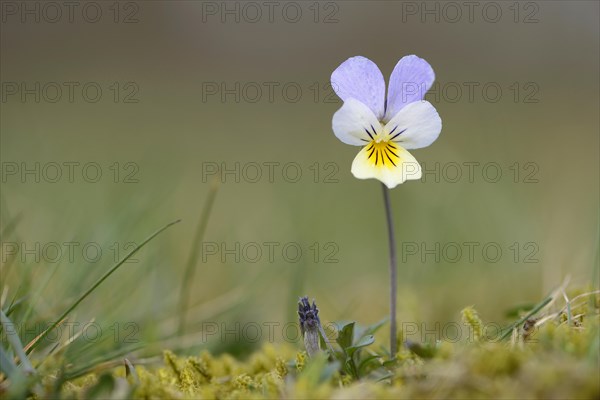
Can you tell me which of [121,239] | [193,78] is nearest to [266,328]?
[121,239]

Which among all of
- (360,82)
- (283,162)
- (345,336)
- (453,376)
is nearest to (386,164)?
(360,82)

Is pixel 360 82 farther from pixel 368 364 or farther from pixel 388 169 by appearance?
pixel 368 364

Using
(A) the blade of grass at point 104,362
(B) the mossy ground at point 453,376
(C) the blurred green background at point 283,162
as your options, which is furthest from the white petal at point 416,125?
(A) the blade of grass at point 104,362

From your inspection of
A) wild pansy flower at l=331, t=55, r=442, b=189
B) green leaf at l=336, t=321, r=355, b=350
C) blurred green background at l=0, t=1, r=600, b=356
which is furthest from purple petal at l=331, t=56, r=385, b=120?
blurred green background at l=0, t=1, r=600, b=356

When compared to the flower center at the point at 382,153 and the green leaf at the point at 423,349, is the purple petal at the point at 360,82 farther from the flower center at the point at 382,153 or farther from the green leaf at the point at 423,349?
the green leaf at the point at 423,349

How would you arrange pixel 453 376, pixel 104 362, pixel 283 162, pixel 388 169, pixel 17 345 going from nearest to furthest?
1. pixel 453 376
2. pixel 17 345
3. pixel 388 169
4. pixel 104 362
5. pixel 283 162

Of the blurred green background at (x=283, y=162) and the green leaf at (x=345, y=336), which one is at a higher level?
the blurred green background at (x=283, y=162)
